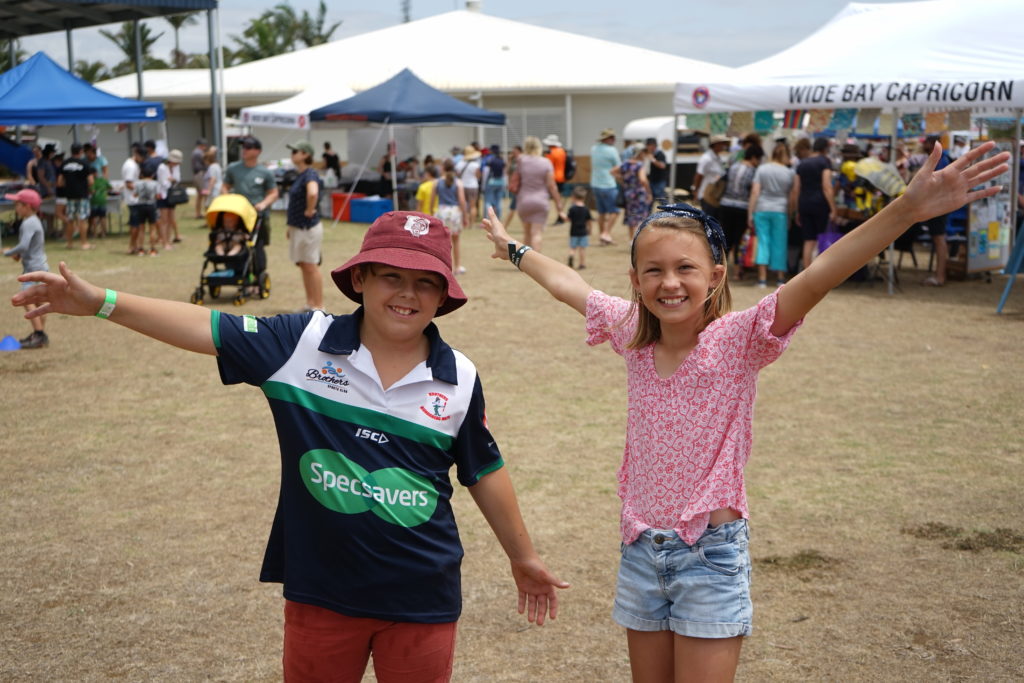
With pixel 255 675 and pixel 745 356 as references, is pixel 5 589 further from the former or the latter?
pixel 745 356

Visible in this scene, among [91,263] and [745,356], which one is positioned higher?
[745,356]

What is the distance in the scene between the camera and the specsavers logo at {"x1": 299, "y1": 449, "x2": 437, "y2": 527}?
2.62 meters

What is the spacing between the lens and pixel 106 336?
37.6ft

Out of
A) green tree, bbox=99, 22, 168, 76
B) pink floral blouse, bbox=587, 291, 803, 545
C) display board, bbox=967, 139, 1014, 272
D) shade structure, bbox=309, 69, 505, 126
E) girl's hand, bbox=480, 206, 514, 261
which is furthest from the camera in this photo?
green tree, bbox=99, 22, 168, 76

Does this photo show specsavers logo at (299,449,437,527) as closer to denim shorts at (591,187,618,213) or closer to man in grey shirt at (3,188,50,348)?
man in grey shirt at (3,188,50,348)

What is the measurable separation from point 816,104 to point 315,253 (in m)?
7.42

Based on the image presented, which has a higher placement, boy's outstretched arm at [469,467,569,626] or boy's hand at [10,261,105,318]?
boy's hand at [10,261,105,318]

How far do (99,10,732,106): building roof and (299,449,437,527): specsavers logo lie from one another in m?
40.2

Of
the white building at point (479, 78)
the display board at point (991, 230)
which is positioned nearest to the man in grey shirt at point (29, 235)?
the display board at point (991, 230)

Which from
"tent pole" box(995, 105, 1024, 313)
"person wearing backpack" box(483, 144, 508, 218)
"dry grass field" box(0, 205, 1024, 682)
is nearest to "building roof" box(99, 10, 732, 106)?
"person wearing backpack" box(483, 144, 508, 218)

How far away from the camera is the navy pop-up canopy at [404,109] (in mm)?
22516

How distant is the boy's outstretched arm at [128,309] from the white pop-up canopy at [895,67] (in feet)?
41.3

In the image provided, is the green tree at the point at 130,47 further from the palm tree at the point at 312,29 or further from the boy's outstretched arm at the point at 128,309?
the boy's outstretched arm at the point at 128,309

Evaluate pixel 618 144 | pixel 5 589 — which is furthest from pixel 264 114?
pixel 5 589
